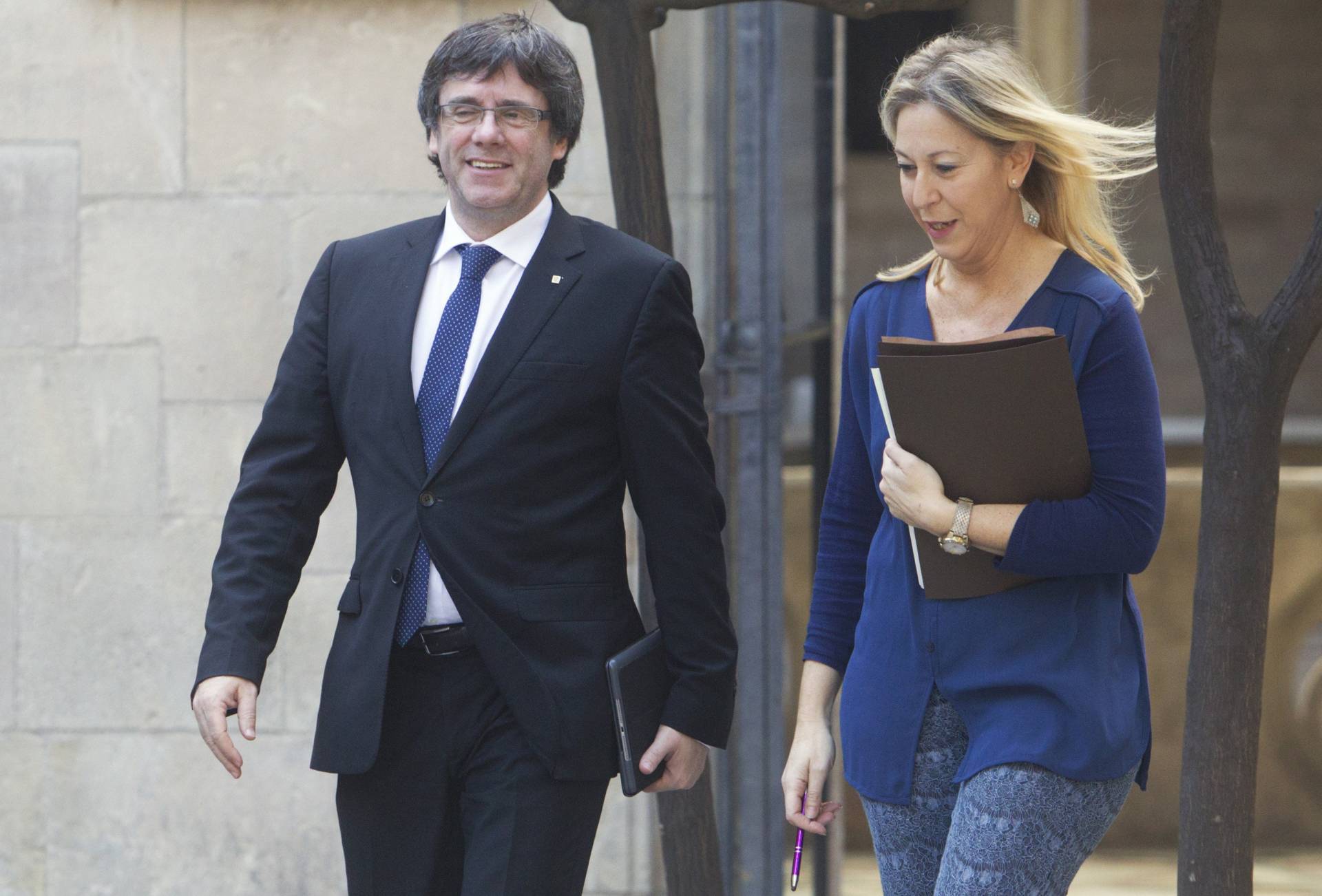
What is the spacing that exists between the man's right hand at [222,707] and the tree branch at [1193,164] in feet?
5.20

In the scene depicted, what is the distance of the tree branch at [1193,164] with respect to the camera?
293cm

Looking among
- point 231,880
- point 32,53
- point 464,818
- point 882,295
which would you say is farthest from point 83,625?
point 882,295

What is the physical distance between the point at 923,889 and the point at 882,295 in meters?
0.88

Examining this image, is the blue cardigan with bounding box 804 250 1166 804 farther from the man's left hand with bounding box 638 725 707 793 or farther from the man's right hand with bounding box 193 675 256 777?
the man's right hand with bounding box 193 675 256 777

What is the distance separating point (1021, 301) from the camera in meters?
2.60

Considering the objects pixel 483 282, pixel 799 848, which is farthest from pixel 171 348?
pixel 799 848

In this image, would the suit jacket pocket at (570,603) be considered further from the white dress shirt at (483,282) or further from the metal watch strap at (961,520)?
the metal watch strap at (961,520)

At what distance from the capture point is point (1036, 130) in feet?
8.42

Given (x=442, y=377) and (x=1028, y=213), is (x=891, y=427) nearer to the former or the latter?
(x=1028, y=213)

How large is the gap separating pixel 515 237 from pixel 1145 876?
4.71 meters

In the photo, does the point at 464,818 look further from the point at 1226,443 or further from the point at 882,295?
the point at 1226,443

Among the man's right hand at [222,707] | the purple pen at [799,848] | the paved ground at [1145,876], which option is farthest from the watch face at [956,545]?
the paved ground at [1145,876]

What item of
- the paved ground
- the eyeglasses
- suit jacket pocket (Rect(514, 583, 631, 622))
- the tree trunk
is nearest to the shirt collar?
the eyeglasses

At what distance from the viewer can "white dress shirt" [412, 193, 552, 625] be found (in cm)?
282
